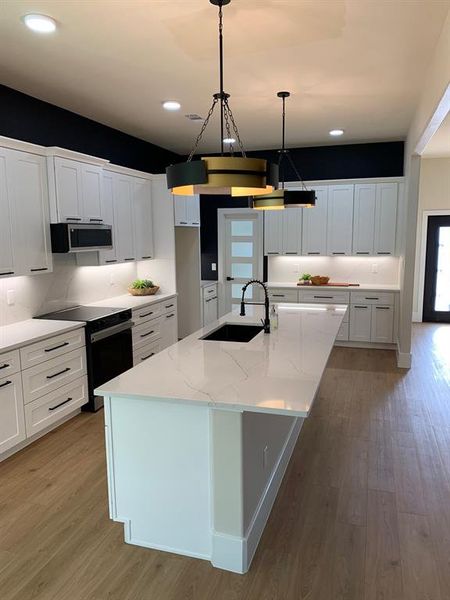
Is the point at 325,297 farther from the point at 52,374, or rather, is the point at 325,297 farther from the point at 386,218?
the point at 52,374

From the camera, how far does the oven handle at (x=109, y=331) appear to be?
4.26 meters

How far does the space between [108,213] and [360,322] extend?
3946 mm

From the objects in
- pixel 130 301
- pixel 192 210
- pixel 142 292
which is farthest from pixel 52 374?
pixel 192 210

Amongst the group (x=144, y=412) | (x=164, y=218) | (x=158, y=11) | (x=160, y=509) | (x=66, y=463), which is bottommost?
(x=66, y=463)

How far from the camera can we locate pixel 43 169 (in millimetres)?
4066

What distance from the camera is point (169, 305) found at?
5.94 metres

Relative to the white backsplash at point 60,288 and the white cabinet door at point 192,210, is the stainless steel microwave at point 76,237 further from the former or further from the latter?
the white cabinet door at point 192,210

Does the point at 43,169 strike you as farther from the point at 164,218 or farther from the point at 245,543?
the point at 245,543

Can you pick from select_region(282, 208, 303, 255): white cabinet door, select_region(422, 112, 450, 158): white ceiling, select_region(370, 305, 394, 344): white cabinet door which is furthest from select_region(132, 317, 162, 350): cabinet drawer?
select_region(422, 112, 450, 158): white ceiling

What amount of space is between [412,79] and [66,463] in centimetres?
435

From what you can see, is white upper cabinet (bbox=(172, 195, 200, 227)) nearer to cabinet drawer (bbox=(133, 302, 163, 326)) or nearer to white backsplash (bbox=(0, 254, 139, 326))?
white backsplash (bbox=(0, 254, 139, 326))

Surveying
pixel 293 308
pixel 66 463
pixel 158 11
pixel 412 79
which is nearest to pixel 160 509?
pixel 66 463

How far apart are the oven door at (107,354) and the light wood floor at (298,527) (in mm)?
387

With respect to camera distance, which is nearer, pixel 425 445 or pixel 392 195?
pixel 425 445
